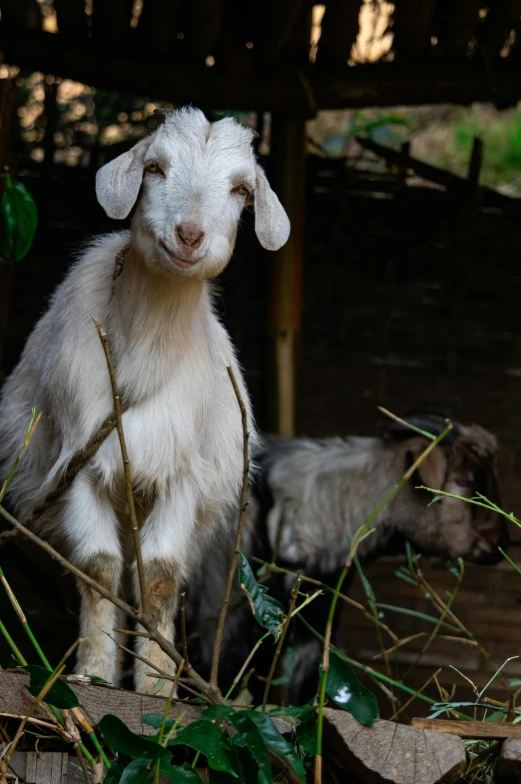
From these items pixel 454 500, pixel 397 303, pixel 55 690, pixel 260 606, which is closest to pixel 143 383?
pixel 260 606

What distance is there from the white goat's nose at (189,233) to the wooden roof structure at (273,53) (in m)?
1.63

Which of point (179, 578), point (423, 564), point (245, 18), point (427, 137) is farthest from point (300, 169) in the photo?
point (427, 137)

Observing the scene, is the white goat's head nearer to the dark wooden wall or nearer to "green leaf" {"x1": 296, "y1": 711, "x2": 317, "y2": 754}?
"green leaf" {"x1": 296, "y1": 711, "x2": 317, "y2": 754}

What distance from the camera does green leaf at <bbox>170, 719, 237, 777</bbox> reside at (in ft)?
6.48

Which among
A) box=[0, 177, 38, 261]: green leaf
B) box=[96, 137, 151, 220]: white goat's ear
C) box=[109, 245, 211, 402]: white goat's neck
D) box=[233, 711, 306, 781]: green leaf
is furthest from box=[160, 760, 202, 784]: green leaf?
box=[0, 177, 38, 261]: green leaf

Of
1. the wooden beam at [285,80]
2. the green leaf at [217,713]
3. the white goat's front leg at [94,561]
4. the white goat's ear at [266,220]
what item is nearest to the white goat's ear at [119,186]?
the white goat's ear at [266,220]

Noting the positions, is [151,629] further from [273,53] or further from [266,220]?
[273,53]

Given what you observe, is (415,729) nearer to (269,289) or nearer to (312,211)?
(269,289)

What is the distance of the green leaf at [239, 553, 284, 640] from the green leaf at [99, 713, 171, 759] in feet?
→ 1.27

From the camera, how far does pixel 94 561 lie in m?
2.78

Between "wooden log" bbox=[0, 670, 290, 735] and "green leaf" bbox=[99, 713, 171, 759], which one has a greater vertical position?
"green leaf" bbox=[99, 713, 171, 759]

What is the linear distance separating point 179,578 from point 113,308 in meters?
0.79

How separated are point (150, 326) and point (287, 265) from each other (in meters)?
1.93

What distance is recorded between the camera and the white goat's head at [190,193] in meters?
2.53
